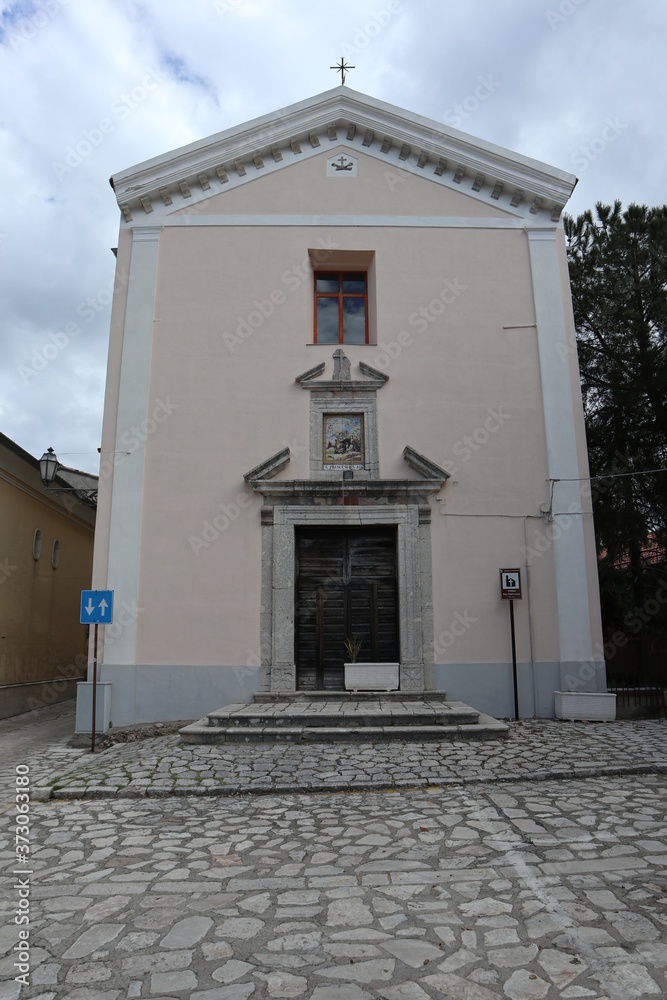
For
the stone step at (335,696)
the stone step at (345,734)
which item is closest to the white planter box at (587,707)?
the stone step at (335,696)

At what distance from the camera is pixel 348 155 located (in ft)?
37.9

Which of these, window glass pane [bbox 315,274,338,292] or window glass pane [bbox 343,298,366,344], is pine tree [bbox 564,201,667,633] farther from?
window glass pane [bbox 315,274,338,292]

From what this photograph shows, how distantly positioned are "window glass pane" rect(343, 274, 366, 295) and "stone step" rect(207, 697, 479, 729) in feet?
22.3

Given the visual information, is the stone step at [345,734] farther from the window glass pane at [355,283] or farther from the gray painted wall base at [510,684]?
the window glass pane at [355,283]

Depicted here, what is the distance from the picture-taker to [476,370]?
1087cm

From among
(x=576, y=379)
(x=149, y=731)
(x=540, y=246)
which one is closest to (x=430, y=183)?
(x=540, y=246)

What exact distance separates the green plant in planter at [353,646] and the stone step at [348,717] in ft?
3.78

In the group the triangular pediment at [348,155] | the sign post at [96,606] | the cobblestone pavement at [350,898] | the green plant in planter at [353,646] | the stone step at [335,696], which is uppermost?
the triangular pediment at [348,155]

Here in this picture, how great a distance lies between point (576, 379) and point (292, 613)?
5670 millimetres

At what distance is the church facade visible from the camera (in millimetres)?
9922

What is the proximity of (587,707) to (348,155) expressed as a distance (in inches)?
369

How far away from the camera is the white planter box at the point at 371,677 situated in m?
9.75

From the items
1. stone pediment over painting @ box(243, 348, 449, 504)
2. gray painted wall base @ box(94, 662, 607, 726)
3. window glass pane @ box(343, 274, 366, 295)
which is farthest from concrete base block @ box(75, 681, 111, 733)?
window glass pane @ box(343, 274, 366, 295)

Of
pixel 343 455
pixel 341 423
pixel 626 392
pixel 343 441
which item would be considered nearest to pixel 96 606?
pixel 343 455
